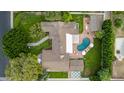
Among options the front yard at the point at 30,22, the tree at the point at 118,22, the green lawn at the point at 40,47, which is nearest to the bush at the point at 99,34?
the tree at the point at 118,22

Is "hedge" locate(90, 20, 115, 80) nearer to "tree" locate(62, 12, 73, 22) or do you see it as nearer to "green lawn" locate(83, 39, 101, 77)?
"green lawn" locate(83, 39, 101, 77)

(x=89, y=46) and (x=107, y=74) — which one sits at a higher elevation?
(x=89, y=46)

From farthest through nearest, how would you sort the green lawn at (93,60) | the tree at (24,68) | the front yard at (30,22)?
the green lawn at (93,60), the front yard at (30,22), the tree at (24,68)

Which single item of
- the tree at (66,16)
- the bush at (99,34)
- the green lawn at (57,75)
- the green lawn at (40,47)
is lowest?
the green lawn at (57,75)

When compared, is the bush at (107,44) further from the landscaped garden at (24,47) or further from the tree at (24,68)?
the tree at (24,68)
